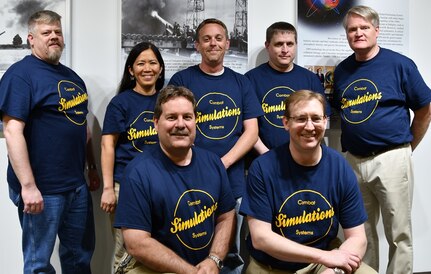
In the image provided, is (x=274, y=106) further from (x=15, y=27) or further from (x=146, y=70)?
(x=15, y=27)

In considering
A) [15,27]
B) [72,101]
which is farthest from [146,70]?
[15,27]

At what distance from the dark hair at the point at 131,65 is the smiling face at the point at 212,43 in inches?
9.3

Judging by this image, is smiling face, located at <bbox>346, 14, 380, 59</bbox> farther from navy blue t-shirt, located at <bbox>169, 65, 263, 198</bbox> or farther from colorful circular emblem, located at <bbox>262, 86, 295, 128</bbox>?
navy blue t-shirt, located at <bbox>169, 65, 263, 198</bbox>

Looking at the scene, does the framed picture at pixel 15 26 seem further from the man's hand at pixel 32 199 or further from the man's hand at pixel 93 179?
the man's hand at pixel 32 199

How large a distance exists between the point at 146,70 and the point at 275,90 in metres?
0.73

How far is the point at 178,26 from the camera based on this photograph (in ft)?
9.05

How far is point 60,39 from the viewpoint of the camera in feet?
→ 7.34

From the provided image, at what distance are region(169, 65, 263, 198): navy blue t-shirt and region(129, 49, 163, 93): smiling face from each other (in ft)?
0.43

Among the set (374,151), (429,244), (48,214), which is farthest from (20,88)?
(429,244)

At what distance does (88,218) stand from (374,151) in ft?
5.18

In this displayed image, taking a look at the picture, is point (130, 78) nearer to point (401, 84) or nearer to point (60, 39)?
point (60, 39)

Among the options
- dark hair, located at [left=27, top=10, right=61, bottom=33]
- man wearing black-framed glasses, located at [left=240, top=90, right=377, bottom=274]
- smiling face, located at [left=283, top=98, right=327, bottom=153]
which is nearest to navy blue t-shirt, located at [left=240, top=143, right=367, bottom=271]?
man wearing black-framed glasses, located at [left=240, top=90, right=377, bottom=274]

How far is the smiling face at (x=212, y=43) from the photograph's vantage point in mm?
2445

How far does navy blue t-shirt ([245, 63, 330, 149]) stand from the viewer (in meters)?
2.59
